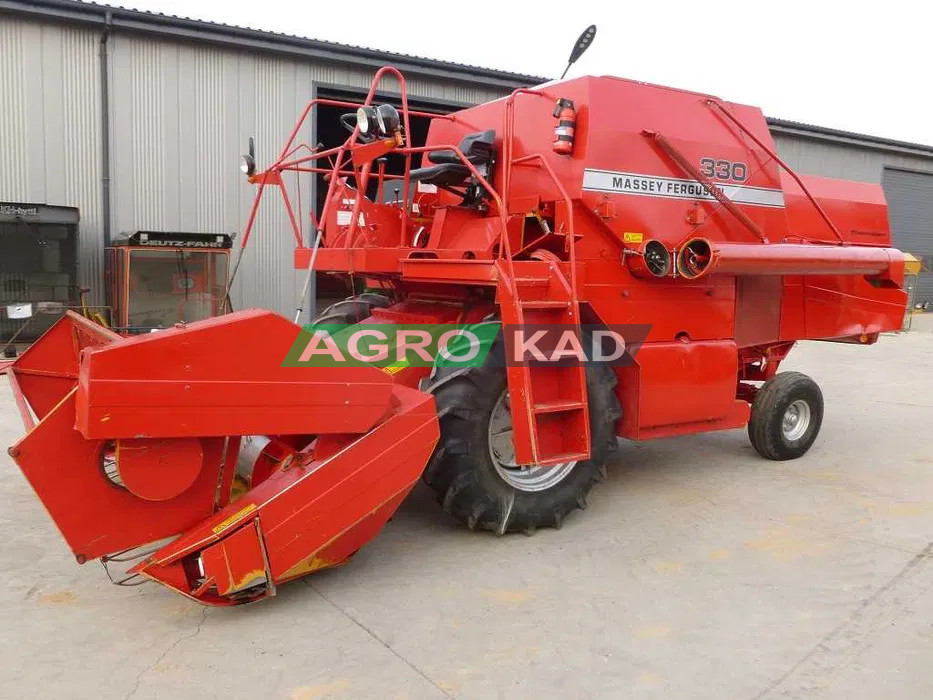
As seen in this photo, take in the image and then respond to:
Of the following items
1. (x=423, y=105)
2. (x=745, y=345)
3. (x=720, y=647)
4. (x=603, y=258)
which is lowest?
(x=720, y=647)

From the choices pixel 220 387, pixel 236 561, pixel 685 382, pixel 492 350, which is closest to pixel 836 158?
pixel 685 382

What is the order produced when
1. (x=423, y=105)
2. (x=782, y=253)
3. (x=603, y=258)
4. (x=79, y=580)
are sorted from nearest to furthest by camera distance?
1. (x=79, y=580)
2. (x=603, y=258)
3. (x=782, y=253)
4. (x=423, y=105)

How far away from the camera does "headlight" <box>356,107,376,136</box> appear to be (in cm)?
370

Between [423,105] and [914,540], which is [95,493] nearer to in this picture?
[914,540]

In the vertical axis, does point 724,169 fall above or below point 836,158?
below

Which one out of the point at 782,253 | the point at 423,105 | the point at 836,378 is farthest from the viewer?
the point at 423,105

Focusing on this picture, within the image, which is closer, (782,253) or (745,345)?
(782,253)

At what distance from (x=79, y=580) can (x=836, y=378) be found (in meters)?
9.14

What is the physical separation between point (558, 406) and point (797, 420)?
9.52 feet

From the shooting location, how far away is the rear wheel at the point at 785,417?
554 cm

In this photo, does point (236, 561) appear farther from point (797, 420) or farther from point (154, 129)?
point (154, 129)

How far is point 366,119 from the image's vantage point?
3713mm

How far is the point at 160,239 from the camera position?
9.85 metres

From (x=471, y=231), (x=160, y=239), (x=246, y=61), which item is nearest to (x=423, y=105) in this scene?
(x=246, y=61)
